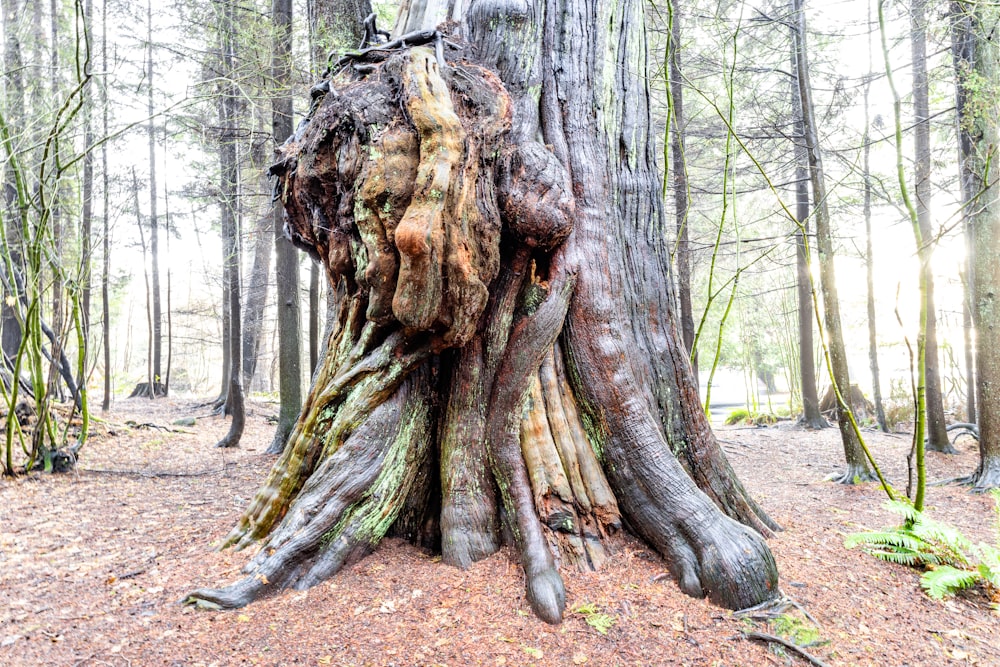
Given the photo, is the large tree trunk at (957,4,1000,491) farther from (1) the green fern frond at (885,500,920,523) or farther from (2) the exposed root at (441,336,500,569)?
(2) the exposed root at (441,336,500,569)

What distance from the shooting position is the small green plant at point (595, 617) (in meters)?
2.35

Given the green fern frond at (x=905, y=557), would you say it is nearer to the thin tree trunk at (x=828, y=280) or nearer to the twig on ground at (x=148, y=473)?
the thin tree trunk at (x=828, y=280)

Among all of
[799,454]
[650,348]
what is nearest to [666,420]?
[650,348]

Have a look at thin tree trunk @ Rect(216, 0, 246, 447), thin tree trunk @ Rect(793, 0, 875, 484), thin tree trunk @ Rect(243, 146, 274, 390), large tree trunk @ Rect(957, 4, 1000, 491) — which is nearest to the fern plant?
thin tree trunk @ Rect(793, 0, 875, 484)

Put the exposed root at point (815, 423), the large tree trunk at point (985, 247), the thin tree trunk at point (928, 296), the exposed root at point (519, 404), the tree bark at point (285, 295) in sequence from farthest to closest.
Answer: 1. the exposed root at point (815, 423)
2. the thin tree trunk at point (928, 296)
3. the tree bark at point (285, 295)
4. the large tree trunk at point (985, 247)
5. the exposed root at point (519, 404)

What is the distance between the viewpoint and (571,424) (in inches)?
123

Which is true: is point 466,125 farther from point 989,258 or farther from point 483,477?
point 989,258

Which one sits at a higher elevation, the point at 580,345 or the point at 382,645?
the point at 580,345

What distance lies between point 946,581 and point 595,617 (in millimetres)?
2037

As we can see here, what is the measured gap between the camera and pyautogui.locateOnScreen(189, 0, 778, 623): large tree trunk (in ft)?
8.89

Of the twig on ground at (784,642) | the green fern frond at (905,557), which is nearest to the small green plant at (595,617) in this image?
the twig on ground at (784,642)

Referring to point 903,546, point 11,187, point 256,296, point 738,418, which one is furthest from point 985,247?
point 11,187

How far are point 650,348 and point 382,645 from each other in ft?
7.08

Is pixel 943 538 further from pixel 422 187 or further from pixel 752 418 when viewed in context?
pixel 752 418
